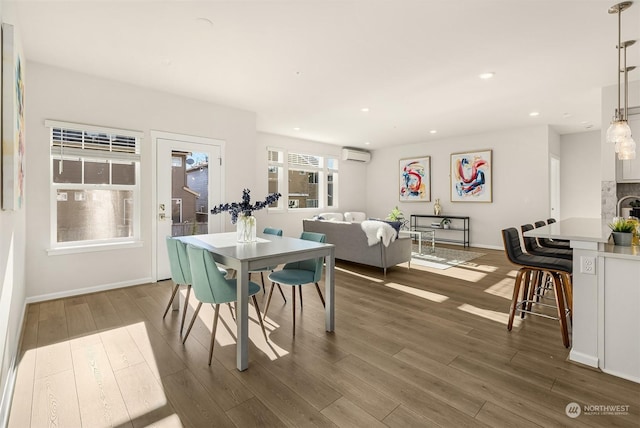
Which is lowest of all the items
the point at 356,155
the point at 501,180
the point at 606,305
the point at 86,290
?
the point at 86,290

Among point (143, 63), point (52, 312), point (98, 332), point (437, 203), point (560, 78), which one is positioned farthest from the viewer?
point (437, 203)

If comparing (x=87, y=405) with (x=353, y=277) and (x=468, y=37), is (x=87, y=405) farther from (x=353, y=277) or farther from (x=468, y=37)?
(x=468, y=37)

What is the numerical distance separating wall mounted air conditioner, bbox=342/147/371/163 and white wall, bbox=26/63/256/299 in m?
4.42

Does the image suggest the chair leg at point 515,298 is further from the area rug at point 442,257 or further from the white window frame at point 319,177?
the white window frame at point 319,177

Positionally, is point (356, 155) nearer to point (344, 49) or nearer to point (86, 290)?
point (344, 49)

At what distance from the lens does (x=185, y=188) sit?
15.0 ft

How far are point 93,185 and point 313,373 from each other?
11.8ft

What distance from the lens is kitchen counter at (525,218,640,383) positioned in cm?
195

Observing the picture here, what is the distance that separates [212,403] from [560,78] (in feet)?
16.6

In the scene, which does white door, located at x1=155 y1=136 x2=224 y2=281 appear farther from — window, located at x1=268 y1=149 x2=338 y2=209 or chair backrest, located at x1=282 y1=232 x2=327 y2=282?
window, located at x1=268 y1=149 x2=338 y2=209

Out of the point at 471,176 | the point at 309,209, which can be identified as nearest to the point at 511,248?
the point at 471,176

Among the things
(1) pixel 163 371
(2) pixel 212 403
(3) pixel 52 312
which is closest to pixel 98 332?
(3) pixel 52 312

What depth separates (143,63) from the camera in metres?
3.42

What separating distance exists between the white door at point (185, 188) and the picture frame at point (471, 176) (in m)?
5.57
